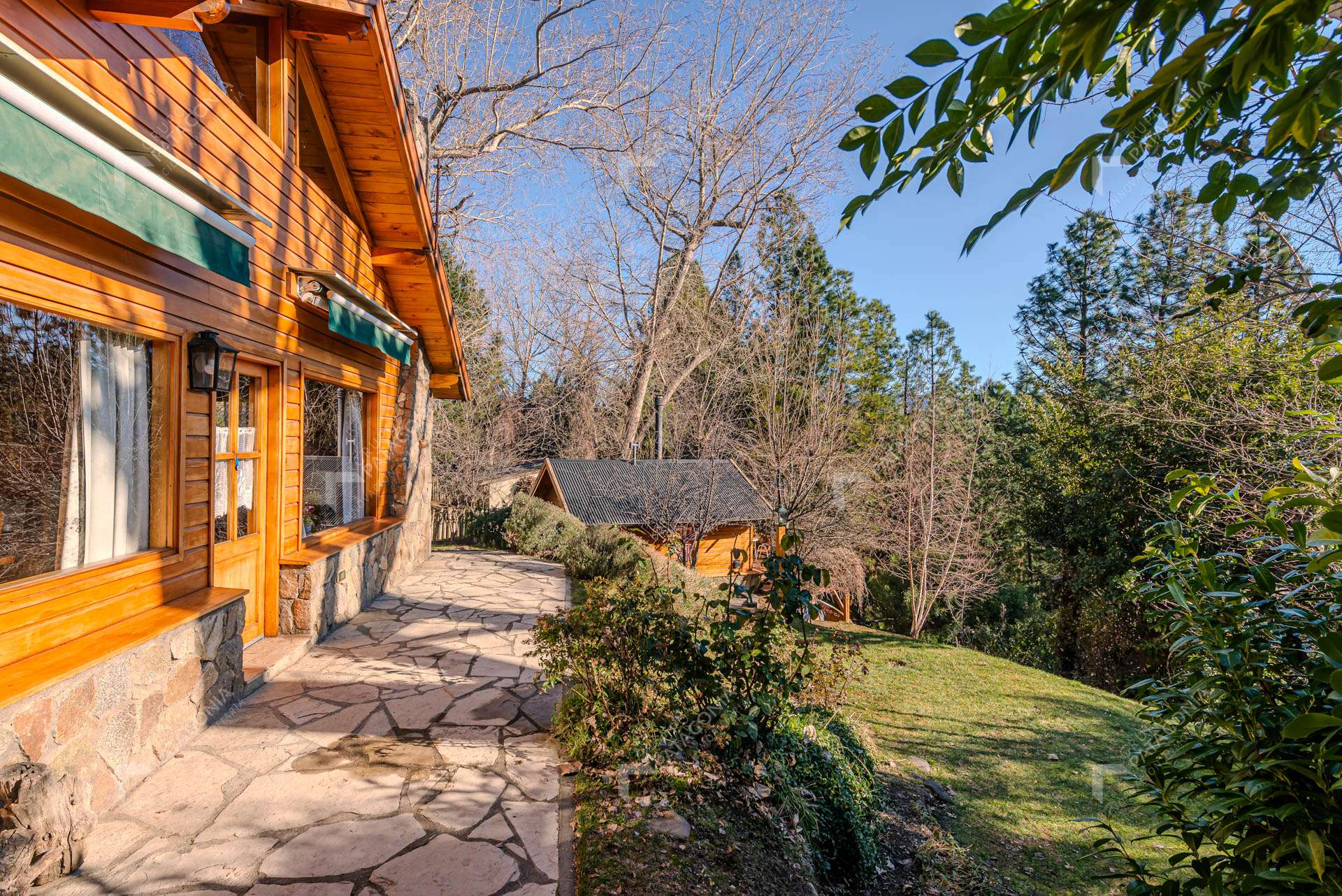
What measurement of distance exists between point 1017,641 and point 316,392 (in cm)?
1436

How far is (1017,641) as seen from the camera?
13.4m

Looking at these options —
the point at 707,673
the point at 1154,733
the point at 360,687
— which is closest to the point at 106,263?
the point at 360,687

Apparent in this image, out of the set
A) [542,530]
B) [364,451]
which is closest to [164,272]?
[364,451]

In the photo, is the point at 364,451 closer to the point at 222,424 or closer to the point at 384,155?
the point at 222,424

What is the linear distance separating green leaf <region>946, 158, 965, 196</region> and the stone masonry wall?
554 cm

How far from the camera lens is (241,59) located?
4668 mm

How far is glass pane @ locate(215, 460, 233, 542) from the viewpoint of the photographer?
4.37 m

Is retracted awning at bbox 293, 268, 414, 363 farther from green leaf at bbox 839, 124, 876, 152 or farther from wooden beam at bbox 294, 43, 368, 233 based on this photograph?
green leaf at bbox 839, 124, 876, 152

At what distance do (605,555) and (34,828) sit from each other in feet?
24.0

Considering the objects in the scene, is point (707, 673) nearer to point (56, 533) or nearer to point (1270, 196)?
point (1270, 196)

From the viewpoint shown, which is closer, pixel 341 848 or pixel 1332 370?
pixel 1332 370

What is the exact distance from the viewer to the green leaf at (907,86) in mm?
1093

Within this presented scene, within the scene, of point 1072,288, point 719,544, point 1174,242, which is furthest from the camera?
point 1072,288

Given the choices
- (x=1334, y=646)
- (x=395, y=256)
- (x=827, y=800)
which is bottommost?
(x=827, y=800)
